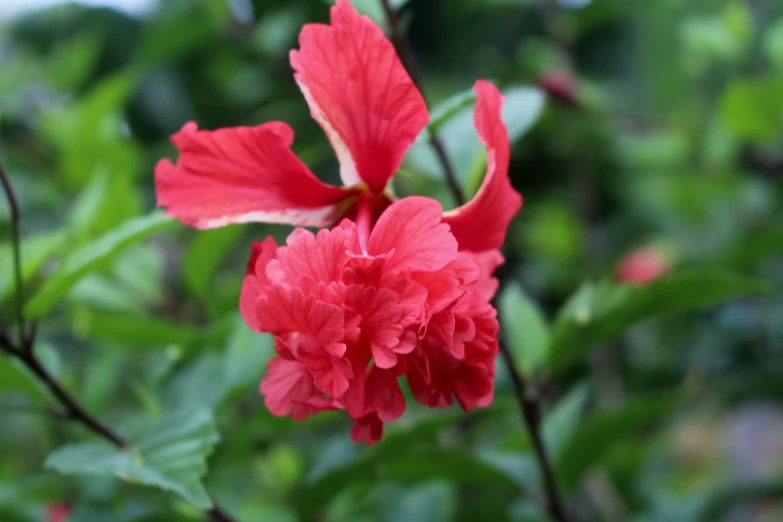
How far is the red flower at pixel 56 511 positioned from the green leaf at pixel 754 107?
1.26 meters

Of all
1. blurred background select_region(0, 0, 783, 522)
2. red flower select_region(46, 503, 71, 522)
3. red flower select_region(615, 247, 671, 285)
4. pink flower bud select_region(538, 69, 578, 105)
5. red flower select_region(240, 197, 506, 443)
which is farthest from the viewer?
pink flower bud select_region(538, 69, 578, 105)

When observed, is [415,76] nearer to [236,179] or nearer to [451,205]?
[236,179]

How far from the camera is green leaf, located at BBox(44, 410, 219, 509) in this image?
0.60 m

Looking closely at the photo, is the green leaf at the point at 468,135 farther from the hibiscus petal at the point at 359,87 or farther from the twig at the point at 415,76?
the hibiscus petal at the point at 359,87

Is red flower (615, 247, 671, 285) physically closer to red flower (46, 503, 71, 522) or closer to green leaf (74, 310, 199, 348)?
green leaf (74, 310, 199, 348)

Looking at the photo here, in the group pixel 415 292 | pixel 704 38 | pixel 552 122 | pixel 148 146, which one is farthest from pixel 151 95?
pixel 415 292

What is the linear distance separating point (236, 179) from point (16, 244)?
8.7 inches

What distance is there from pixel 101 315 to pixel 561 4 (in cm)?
129

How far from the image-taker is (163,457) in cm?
66

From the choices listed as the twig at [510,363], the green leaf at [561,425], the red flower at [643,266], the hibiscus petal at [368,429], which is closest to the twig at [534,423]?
the twig at [510,363]

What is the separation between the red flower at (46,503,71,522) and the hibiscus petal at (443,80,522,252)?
0.95 meters

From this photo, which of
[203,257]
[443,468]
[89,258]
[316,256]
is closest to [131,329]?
[203,257]

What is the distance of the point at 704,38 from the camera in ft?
4.75

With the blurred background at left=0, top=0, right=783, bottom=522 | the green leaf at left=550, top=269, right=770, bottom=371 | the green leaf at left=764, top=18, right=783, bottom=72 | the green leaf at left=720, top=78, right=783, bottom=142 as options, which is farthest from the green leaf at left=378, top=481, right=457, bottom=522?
the green leaf at left=764, top=18, right=783, bottom=72
